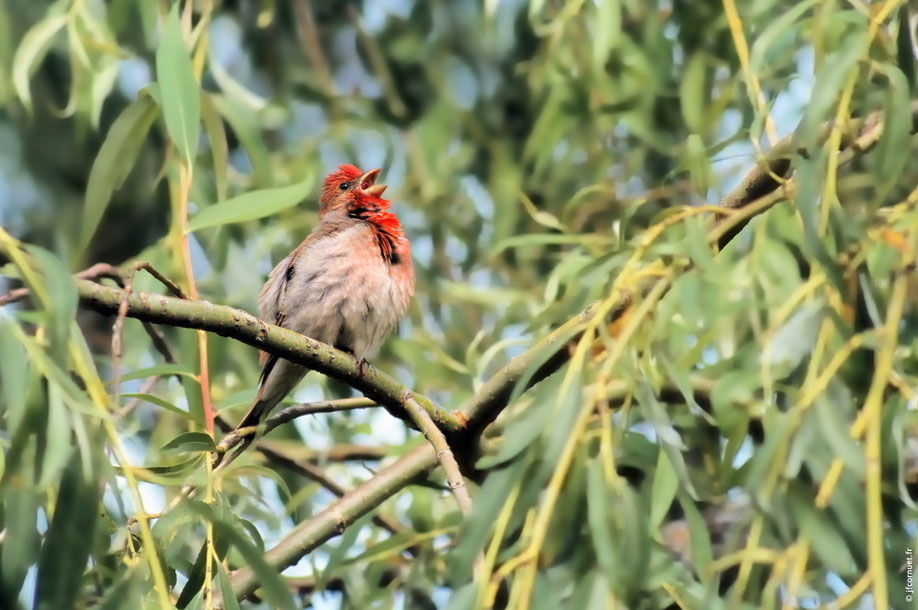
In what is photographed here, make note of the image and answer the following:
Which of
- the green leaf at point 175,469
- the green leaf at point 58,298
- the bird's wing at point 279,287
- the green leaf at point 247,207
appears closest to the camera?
the green leaf at point 58,298

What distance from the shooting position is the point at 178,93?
3031mm

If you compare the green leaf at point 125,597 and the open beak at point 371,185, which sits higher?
the open beak at point 371,185

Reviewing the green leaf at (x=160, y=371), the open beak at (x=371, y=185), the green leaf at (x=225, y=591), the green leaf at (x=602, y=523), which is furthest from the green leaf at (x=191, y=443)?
the open beak at (x=371, y=185)

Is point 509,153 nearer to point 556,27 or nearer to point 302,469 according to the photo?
point 556,27

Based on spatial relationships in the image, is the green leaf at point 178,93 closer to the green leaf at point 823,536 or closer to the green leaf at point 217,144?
the green leaf at point 217,144

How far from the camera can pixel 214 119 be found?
3.48m

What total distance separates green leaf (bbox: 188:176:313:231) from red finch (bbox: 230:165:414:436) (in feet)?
4.86

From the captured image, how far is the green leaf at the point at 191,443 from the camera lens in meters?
2.79

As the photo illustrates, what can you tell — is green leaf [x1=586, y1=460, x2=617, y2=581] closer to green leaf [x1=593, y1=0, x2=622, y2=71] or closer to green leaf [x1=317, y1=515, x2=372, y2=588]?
green leaf [x1=317, y1=515, x2=372, y2=588]

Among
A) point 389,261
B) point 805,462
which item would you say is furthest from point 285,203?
point 389,261

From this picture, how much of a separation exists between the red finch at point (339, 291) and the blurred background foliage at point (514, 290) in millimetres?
161

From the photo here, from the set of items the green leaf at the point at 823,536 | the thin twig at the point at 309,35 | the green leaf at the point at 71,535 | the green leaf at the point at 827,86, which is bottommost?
the green leaf at the point at 823,536

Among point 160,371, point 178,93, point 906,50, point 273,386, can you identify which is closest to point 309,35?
point 273,386

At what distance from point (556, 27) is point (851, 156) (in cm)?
167
